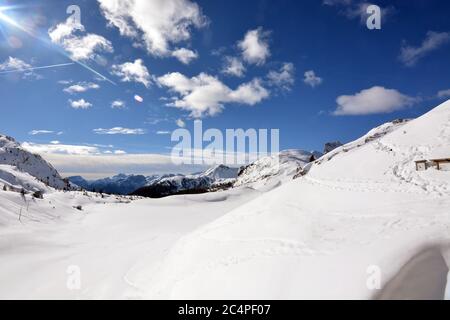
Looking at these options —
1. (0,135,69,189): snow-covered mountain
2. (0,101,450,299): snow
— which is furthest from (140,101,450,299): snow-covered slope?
(0,135,69,189): snow-covered mountain

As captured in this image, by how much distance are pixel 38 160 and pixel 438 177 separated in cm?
14093

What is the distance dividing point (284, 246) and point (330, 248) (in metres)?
1.56

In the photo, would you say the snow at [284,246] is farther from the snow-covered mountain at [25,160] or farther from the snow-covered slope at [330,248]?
the snow-covered mountain at [25,160]

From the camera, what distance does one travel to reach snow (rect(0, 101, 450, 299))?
8164 millimetres

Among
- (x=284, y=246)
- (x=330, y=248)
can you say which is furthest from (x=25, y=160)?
(x=330, y=248)

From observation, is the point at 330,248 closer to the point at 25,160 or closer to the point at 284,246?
the point at 284,246

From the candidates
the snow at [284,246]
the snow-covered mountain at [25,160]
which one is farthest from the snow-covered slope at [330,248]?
the snow-covered mountain at [25,160]

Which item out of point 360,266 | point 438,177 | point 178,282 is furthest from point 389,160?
point 178,282

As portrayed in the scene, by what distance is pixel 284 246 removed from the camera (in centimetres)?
1066

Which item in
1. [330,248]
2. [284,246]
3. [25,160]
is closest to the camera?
[330,248]

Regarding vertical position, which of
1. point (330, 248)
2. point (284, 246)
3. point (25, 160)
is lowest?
point (284, 246)

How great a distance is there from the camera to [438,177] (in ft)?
52.8

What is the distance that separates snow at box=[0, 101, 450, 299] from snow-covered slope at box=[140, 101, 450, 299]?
4 centimetres
